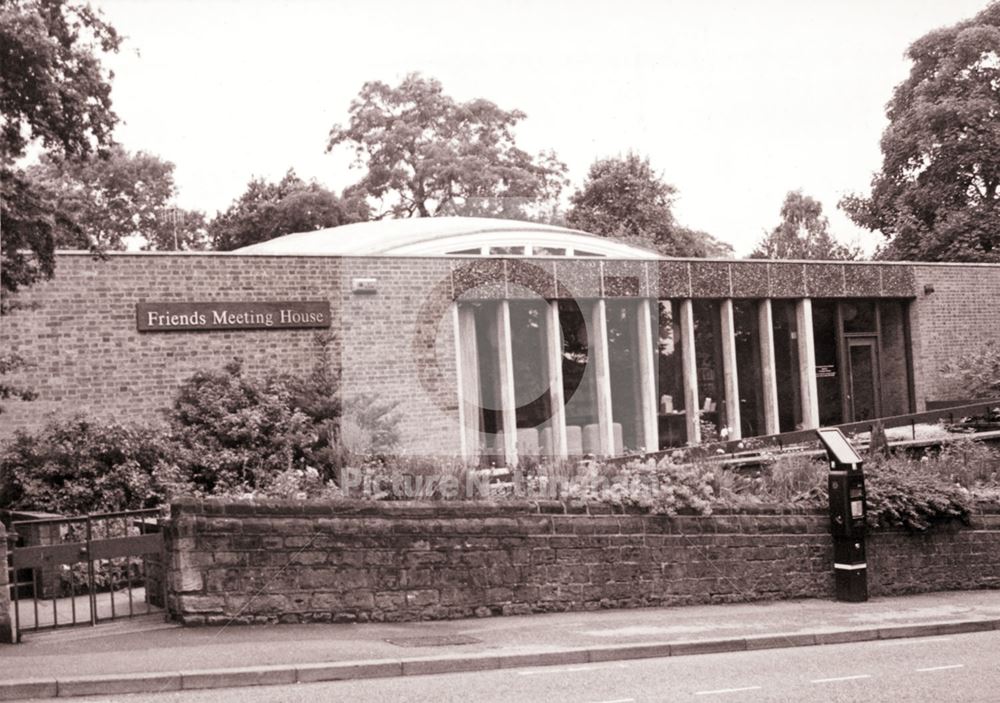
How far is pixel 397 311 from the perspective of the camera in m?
21.6

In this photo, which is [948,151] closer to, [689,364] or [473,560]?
Result: [689,364]

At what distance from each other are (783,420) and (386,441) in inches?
412

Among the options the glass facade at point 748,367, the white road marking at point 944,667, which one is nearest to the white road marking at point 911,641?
the white road marking at point 944,667

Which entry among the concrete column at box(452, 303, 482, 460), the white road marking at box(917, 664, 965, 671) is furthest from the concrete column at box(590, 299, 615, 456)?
the white road marking at box(917, 664, 965, 671)

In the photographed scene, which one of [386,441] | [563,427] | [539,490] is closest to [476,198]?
[563,427]

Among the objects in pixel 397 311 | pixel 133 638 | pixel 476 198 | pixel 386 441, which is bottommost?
pixel 133 638

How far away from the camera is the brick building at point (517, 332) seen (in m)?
19.2

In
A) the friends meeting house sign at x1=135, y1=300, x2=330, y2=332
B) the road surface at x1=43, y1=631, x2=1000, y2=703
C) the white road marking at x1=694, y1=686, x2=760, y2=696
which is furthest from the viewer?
the friends meeting house sign at x1=135, y1=300, x2=330, y2=332

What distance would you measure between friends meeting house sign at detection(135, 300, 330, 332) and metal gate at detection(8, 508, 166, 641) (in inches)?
242

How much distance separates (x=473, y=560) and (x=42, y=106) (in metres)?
7.82

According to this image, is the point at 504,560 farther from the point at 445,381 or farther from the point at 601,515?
the point at 445,381

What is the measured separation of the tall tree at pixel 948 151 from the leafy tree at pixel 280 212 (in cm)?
1946

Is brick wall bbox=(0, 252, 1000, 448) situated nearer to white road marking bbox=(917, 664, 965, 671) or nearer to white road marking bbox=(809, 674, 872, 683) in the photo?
white road marking bbox=(917, 664, 965, 671)

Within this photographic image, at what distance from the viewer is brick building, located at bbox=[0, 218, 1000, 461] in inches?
756
